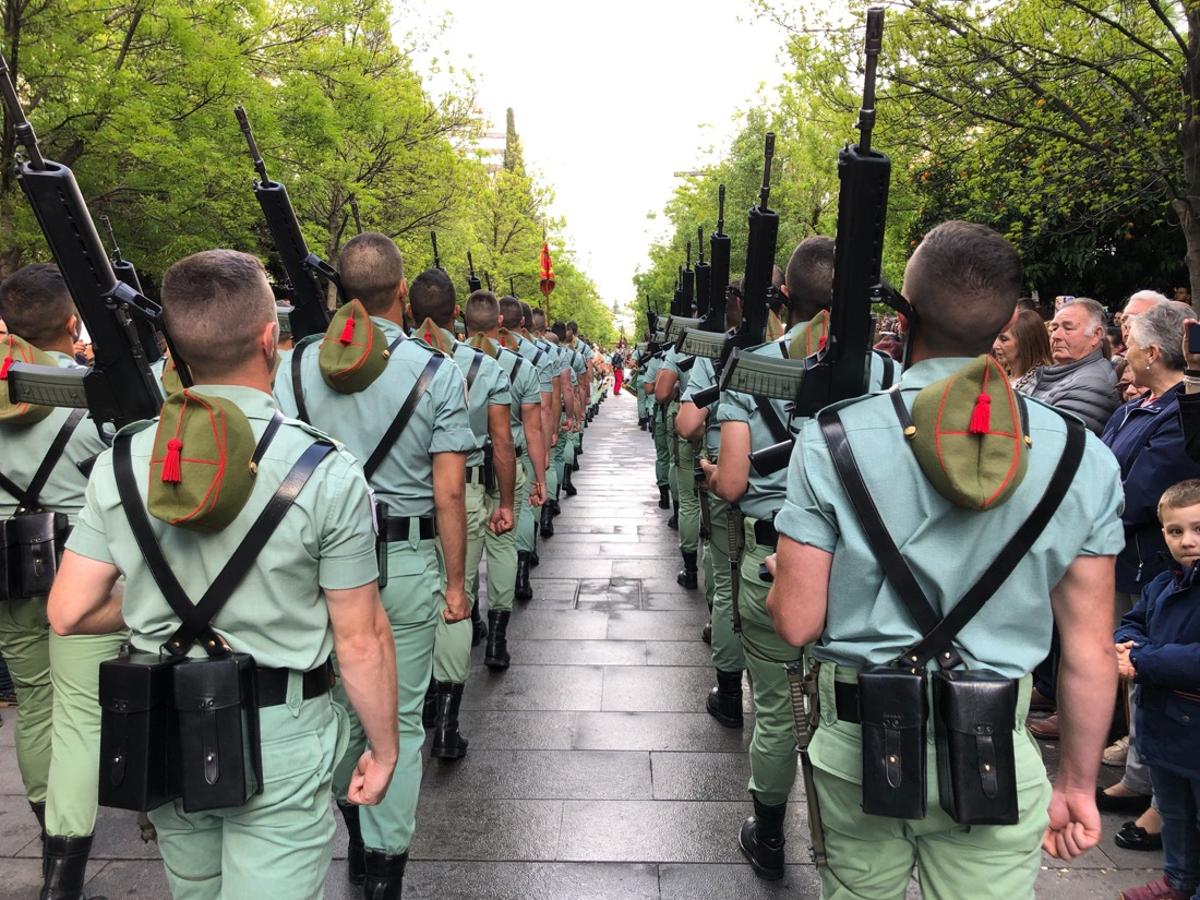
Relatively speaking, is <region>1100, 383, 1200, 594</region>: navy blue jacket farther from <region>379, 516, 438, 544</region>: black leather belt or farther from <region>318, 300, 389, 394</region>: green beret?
<region>318, 300, 389, 394</region>: green beret

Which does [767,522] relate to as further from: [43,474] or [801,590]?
[43,474]

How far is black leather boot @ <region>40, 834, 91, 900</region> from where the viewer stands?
320 centimetres

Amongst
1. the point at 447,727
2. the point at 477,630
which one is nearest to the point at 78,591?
the point at 447,727

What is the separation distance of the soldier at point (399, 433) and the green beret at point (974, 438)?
1976 millimetres

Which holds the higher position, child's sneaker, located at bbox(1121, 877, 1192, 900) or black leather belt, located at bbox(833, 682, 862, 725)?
black leather belt, located at bbox(833, 682, 862, 725)

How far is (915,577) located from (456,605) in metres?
2.16

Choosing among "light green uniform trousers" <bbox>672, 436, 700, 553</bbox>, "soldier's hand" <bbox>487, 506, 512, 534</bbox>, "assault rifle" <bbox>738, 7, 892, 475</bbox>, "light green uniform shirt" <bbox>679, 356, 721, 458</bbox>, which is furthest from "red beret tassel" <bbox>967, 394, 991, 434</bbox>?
"light green uniform trousers" <bbox>672, 436, 700, 553</bbox>

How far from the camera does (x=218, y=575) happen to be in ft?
7.10

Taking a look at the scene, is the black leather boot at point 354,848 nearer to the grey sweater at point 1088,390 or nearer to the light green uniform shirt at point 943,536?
the light green uniform shirt at point 943,536

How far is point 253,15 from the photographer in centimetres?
1262

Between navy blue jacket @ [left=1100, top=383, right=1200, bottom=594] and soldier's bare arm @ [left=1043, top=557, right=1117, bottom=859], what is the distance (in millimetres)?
2125

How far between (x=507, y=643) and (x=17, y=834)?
3.14 m

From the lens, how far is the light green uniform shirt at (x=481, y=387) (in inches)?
216

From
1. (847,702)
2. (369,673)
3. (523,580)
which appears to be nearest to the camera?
(847,702)
